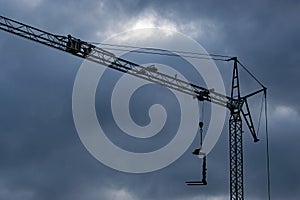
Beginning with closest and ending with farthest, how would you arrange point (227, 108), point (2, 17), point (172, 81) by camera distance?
1. point (2, 17)
2. point (172, 81)
3. point (227, 108)

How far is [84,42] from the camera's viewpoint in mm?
75438

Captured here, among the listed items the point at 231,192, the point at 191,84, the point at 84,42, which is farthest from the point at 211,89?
the point at 84,42

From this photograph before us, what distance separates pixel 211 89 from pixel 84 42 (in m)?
21.4

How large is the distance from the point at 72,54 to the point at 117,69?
21.4 ft

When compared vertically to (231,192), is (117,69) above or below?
above

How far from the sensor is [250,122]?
9044cm

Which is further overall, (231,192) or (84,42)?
(231,192)

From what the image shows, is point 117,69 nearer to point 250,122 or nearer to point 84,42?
point 84,42

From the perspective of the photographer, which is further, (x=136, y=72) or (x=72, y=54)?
(x=136, y=72)

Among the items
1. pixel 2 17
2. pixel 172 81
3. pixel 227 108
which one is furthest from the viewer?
pixel 227 108

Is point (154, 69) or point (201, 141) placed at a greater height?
point (154, 69)

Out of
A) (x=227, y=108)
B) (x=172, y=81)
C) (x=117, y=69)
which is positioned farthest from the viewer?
(x=227, y=108)

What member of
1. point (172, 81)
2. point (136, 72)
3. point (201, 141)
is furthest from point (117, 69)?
point (201, 141)

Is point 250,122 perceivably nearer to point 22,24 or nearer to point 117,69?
point 117,69
